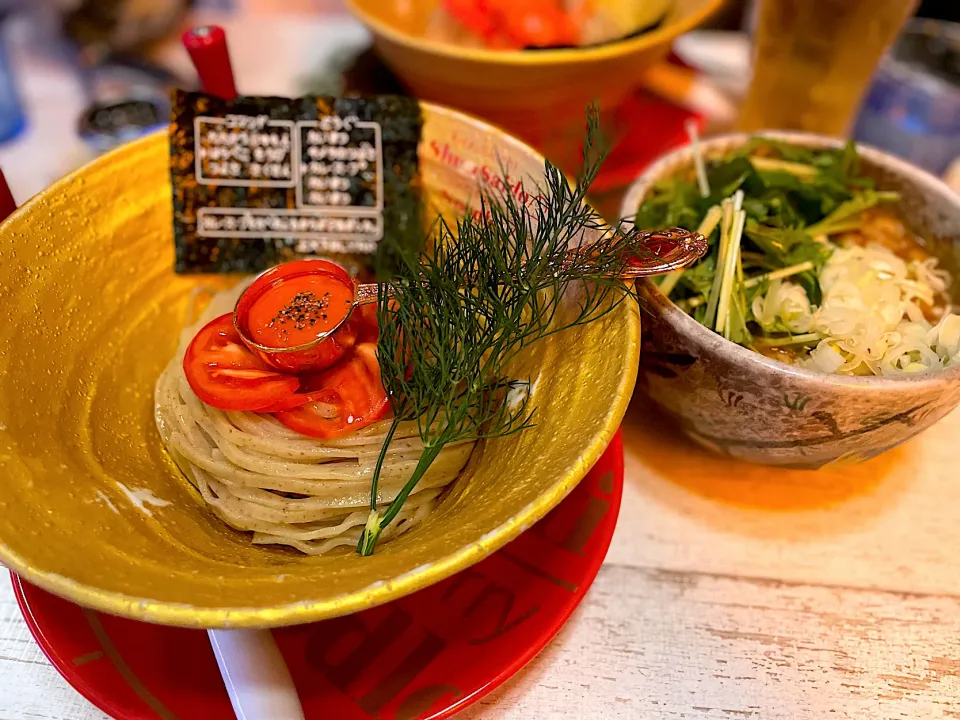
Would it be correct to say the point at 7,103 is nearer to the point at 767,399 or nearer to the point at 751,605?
the point at 767,399

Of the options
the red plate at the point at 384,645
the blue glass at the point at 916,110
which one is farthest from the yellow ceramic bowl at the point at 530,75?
the red plate at the point at 384,645

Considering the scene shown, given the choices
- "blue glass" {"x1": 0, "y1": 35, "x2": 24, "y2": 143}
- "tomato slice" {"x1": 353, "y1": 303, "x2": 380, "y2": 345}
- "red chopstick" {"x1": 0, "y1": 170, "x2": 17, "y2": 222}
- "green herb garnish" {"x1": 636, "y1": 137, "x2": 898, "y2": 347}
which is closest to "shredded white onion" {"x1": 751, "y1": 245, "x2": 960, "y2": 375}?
"green herb garnish" {"x1": 636, "y1": 137, "x2": 898, "y2": 347}

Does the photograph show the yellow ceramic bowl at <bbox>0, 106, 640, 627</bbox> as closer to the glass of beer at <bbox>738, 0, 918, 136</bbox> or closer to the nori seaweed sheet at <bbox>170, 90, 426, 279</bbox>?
the nori seaweed sheet at <bbox>170, 90, 426, 279</bbox>

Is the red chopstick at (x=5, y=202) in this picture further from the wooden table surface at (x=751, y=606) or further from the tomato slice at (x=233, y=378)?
the wooden table surface at (x=751, y=606)

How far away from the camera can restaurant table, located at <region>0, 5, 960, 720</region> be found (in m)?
0.92

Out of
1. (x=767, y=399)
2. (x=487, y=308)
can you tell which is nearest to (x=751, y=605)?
(x=767, y=399)

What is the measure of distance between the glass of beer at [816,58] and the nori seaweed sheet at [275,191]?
100cm

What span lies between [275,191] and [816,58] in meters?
1.31

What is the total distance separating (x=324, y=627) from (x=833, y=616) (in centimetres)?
73

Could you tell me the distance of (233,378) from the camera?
3.28ft

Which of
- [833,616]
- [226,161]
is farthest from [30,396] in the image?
[833,616]

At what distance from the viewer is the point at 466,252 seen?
98 centimetres

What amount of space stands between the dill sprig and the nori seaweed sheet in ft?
0.73

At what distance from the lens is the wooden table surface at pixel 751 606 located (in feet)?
3.03
